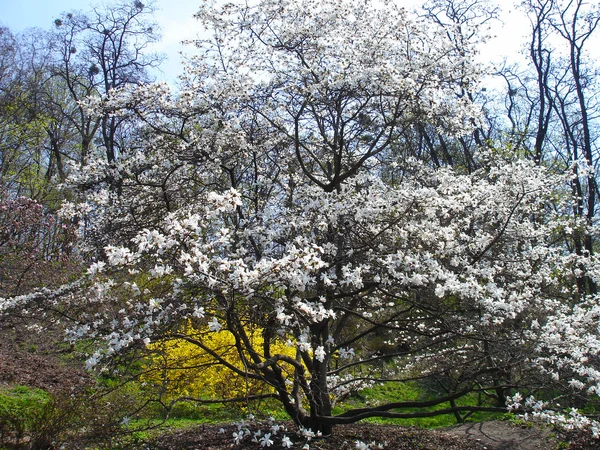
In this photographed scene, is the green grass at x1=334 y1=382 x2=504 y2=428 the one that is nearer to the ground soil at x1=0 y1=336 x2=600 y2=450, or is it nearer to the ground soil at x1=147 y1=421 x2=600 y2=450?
the ground soil at x1=0 y1=336 x2=600 y2=450

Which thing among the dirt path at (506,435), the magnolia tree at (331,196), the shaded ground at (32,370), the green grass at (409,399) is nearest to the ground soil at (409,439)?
the dirt path at (506,435)

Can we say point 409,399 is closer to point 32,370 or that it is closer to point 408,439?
point 408,439

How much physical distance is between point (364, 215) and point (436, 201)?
84 centimetres

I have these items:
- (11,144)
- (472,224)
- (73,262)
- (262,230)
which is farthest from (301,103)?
(11,144)

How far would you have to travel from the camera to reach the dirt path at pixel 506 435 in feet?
21.5

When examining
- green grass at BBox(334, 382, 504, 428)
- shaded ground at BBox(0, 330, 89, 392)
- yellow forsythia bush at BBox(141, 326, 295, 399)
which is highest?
shaded ground at BBox(0, 330, 89, 392)

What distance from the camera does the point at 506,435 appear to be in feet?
23.0

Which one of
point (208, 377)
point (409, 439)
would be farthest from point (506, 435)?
point (208, 377)

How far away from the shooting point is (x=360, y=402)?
1090 cm

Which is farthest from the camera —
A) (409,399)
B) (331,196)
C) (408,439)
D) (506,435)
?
(409,399)

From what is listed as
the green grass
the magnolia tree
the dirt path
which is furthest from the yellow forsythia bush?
the dirt path

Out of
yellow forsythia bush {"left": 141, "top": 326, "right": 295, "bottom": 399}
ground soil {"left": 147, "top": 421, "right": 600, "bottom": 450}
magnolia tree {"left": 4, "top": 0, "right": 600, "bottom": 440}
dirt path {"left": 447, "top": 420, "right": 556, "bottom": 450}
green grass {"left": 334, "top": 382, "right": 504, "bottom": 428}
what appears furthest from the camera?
green grass {"left": 334, "top": 382, "right": 504, "bottom": 428}

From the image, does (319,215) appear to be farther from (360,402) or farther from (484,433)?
(360,402)

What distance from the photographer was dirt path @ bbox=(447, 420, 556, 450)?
6.55 metres
